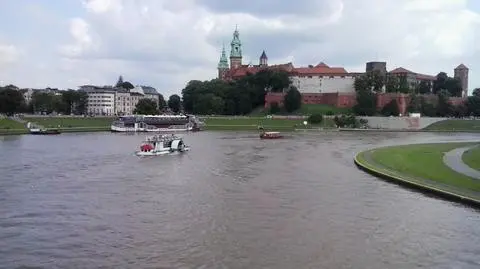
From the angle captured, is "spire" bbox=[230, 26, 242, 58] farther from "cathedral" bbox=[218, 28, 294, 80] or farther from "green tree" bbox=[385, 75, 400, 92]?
"green tree" bbox=[385, 75, 400, 92]

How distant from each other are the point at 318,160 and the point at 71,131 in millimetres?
58229

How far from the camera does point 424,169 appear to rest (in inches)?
1426

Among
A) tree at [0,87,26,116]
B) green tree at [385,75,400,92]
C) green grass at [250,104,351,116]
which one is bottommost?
green grass at [250,104,351,116]

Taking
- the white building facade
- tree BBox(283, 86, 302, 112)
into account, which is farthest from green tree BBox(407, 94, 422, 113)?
the white building facade

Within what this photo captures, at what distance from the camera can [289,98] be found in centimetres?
13888

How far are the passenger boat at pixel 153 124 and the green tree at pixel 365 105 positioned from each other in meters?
41.7

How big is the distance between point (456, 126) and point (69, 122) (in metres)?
80.8

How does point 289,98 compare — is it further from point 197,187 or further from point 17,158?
point 197,187

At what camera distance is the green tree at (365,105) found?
135m

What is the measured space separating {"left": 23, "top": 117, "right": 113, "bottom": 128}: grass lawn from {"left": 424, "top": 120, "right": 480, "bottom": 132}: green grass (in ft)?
227

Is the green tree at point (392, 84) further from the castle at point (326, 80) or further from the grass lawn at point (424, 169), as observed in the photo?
the grass lawn at point (424, 169)

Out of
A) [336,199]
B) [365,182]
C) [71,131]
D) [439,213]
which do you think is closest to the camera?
[439,213]

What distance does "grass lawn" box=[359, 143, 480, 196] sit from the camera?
A: 28.6 m

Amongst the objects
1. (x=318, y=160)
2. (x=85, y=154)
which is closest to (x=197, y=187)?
(x=318, y=160)
